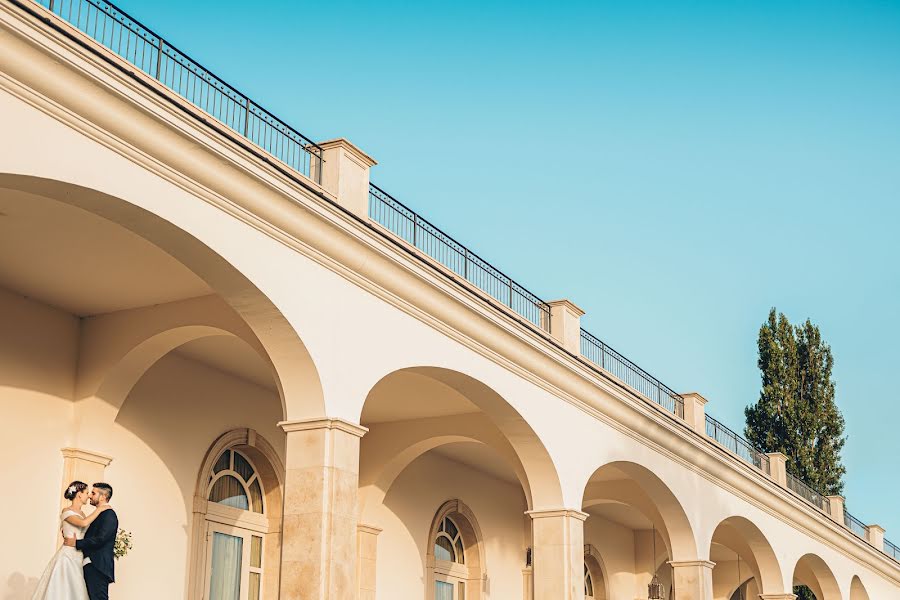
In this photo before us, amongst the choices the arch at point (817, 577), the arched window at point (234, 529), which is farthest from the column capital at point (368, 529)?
the arch at point (817, 577)

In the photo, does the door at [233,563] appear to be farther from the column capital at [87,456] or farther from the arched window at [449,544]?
the arched window at [449,544]

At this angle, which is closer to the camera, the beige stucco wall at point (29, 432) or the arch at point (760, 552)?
the beige stucco wall at point (29, 432)

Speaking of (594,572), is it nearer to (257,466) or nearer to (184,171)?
(257,466)

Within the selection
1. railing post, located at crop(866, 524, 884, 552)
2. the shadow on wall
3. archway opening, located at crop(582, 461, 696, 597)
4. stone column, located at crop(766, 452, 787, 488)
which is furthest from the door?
railing post, located at crop(866, 524, 884, 552)

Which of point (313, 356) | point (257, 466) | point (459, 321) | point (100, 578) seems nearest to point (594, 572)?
point (257, 466)

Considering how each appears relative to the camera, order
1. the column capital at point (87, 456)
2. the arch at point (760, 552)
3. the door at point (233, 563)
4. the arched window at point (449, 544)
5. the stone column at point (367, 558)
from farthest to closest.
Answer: the arch at point (760, 552) < the arched window at point (449, 544) < the stone column at point (367, 558) < the door at point (233, 563) < the column capital at point (87, 456)

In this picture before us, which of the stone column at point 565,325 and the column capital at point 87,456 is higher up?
the stone column at point 565,325

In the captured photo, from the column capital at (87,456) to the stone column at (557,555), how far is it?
648 centimetres

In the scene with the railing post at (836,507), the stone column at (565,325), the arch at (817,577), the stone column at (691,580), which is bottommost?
the stone column at (691,580)

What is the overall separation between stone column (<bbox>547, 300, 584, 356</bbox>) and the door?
5699mm

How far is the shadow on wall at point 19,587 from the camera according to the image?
13.0 m

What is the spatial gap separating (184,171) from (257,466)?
7702 millimetres

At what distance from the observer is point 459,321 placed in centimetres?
1493

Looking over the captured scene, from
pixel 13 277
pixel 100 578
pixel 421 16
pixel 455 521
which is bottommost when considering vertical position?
pixel 100 578
